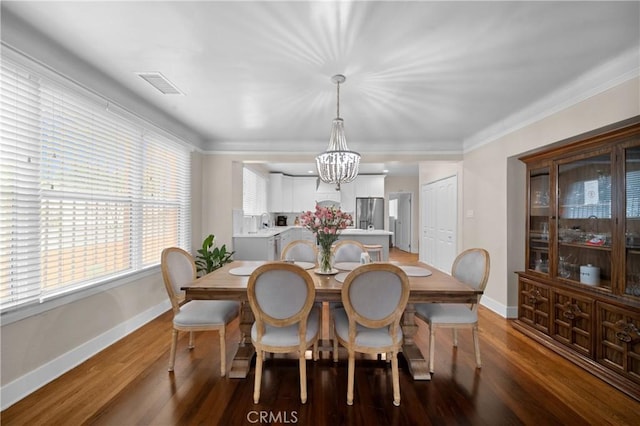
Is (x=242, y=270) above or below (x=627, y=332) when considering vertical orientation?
above

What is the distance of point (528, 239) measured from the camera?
3385 mm

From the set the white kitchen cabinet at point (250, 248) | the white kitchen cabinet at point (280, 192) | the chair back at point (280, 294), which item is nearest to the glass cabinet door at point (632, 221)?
the chair back at point (280, 294)

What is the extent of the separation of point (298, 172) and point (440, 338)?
578 cm

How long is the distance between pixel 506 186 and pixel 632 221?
1.47m

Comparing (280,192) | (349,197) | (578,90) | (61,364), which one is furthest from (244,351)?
(349,197)

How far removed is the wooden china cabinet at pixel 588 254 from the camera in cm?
228

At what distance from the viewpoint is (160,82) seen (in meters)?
2.75

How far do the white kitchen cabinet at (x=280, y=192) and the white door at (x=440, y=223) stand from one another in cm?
353

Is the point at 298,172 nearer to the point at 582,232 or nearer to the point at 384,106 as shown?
the point at 384,106

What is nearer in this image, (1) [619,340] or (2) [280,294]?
(2) [280,294]

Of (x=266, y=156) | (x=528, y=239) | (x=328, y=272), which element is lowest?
(x=328, y=272)

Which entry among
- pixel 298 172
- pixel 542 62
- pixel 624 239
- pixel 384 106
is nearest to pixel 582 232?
pixel 624 239

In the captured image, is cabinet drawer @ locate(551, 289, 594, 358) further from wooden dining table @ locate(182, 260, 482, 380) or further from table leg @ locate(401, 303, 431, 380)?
table leg @ locate(401, 303, 431, 380)

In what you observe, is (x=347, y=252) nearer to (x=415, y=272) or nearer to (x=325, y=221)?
(x=415, y=272)
